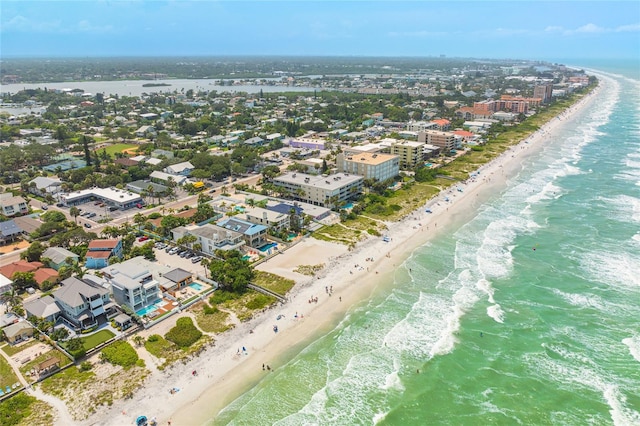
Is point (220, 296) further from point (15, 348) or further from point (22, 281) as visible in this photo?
point (22, 281)

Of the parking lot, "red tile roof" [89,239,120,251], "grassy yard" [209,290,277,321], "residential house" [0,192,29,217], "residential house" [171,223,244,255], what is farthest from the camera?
"residential house" [0,192,29,217]

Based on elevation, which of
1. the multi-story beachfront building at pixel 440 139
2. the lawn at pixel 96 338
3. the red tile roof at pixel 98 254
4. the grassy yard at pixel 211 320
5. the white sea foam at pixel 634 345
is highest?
the multi-story beachfront building at pixel 440 139

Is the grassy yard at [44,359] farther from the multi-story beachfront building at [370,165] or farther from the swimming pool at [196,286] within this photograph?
the multi-story beachfront building at [370,165]

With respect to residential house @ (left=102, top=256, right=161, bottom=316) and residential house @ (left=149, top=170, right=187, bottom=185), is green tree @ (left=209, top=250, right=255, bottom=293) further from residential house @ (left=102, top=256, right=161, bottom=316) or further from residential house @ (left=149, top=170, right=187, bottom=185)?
residential house @ (left=149, top=170, right=187, bottom=185)

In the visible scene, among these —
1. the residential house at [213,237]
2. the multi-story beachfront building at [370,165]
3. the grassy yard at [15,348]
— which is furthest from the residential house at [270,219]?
the grassy yard at [15,348]

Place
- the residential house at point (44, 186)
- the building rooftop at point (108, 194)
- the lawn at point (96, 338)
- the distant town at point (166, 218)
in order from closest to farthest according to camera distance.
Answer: the lawn at point (96, 338)
the distant town at point (166, 218)
the building rooftop at point (108, 194)
the residential house at point (44, 186)

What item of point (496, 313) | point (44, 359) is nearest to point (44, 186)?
point (44, 359)

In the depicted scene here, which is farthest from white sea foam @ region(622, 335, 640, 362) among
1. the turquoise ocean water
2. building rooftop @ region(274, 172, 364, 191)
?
building rooftop @ region(274, 172, 364, 191)
